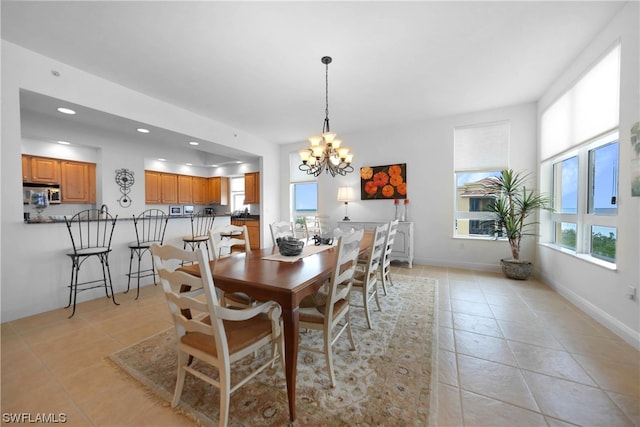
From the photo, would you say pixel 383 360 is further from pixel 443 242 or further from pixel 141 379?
pixel 443 242

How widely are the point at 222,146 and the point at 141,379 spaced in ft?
13.0

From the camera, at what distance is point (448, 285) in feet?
11.1

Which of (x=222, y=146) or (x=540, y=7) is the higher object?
(x=540, y=7)

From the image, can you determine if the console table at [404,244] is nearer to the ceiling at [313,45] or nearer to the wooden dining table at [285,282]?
the ceiling at [313,45]

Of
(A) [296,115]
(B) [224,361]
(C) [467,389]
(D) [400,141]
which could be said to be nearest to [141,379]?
(B) [224,361]

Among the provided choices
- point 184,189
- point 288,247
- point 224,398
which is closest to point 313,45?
point 288,247

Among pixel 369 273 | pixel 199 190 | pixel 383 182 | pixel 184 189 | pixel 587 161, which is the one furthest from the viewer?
pixel 199 190

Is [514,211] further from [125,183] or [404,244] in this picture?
[125,183]

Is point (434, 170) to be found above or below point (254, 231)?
above

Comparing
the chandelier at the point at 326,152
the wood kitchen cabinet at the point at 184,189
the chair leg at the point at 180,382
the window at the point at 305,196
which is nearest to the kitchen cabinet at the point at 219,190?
the wood kitchen cabinet at the point at 184,189

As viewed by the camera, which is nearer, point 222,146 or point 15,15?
point 15,15

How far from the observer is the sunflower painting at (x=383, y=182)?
4.77m

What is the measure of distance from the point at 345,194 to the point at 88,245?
161 inches

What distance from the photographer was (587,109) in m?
2.62
